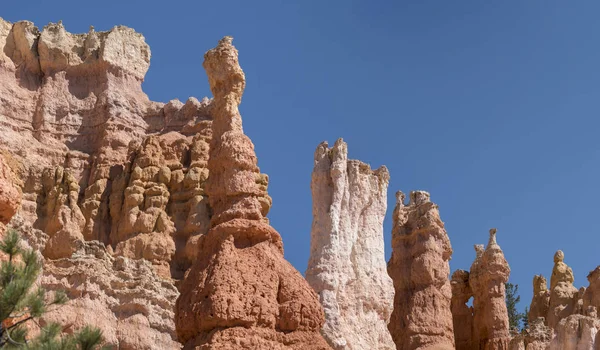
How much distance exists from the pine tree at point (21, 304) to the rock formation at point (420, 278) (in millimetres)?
19611

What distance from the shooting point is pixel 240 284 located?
1903cm

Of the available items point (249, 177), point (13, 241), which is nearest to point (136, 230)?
point (249, 177)

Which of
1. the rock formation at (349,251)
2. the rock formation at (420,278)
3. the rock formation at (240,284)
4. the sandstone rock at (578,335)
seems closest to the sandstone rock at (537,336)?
the rock formation at (420,278)

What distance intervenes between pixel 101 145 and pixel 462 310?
15159 millimetres

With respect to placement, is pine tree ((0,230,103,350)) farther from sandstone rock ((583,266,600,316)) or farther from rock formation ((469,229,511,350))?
sandstone rock ((583,266,600,316))

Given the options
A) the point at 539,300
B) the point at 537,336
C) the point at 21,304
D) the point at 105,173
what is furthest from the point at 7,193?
the point at 539,300

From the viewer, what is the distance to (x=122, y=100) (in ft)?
152

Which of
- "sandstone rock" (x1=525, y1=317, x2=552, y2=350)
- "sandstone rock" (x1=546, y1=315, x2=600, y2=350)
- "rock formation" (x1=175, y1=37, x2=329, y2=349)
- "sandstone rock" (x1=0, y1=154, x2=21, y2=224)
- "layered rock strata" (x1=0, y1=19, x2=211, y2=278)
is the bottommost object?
"sandstone rock" (x1=0, y1=154, x2=21, y2=224)

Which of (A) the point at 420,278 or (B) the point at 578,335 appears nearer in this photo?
(B) the point at 578,335

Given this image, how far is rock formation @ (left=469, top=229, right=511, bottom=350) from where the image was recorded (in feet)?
122

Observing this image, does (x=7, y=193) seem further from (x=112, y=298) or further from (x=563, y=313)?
(x=563, y=313)

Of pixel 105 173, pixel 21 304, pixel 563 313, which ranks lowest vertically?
pixel 21 304

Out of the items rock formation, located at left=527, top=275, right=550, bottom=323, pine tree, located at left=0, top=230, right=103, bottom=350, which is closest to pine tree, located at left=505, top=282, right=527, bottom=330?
rock formation, located at left=527, top=275, right=550, bottom=323

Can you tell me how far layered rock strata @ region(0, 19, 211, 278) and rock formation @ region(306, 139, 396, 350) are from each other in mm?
6279
